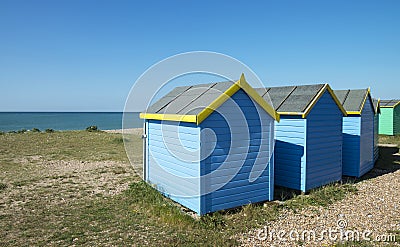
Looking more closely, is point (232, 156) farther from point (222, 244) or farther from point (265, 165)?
point (222, 244)

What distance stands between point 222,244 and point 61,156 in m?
11.8

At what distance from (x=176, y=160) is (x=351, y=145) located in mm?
6669

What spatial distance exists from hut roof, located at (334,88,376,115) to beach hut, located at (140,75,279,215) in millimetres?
4478

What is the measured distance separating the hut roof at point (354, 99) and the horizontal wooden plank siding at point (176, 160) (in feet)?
21.3

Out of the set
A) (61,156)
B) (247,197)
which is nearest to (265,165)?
(247,197)

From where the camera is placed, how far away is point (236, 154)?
262 inches

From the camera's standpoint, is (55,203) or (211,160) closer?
(211,160)

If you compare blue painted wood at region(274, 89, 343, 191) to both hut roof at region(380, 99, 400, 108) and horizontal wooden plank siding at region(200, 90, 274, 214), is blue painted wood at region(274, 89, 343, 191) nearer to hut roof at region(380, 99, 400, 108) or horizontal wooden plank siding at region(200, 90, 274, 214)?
horizontal wooden plank siding at region(200, 90, 274, 214)

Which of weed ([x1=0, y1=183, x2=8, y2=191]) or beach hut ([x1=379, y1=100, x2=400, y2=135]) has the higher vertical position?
beach hut ([x1=379, y1=100, x2=400, y2=135])

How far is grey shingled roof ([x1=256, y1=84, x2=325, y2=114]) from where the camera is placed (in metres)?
8.22

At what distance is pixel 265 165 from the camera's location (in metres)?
7.18

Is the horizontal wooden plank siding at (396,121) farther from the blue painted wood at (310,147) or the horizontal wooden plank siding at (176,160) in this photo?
the horizontal wooden plank siding at (176,160)

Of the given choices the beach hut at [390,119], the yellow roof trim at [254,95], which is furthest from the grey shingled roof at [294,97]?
the beach hut at [390,119]

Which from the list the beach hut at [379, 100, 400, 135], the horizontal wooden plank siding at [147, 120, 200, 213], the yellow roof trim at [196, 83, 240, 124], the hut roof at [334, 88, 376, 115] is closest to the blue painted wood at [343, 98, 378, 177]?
the hut roof at [334, 88, 376, 115]
